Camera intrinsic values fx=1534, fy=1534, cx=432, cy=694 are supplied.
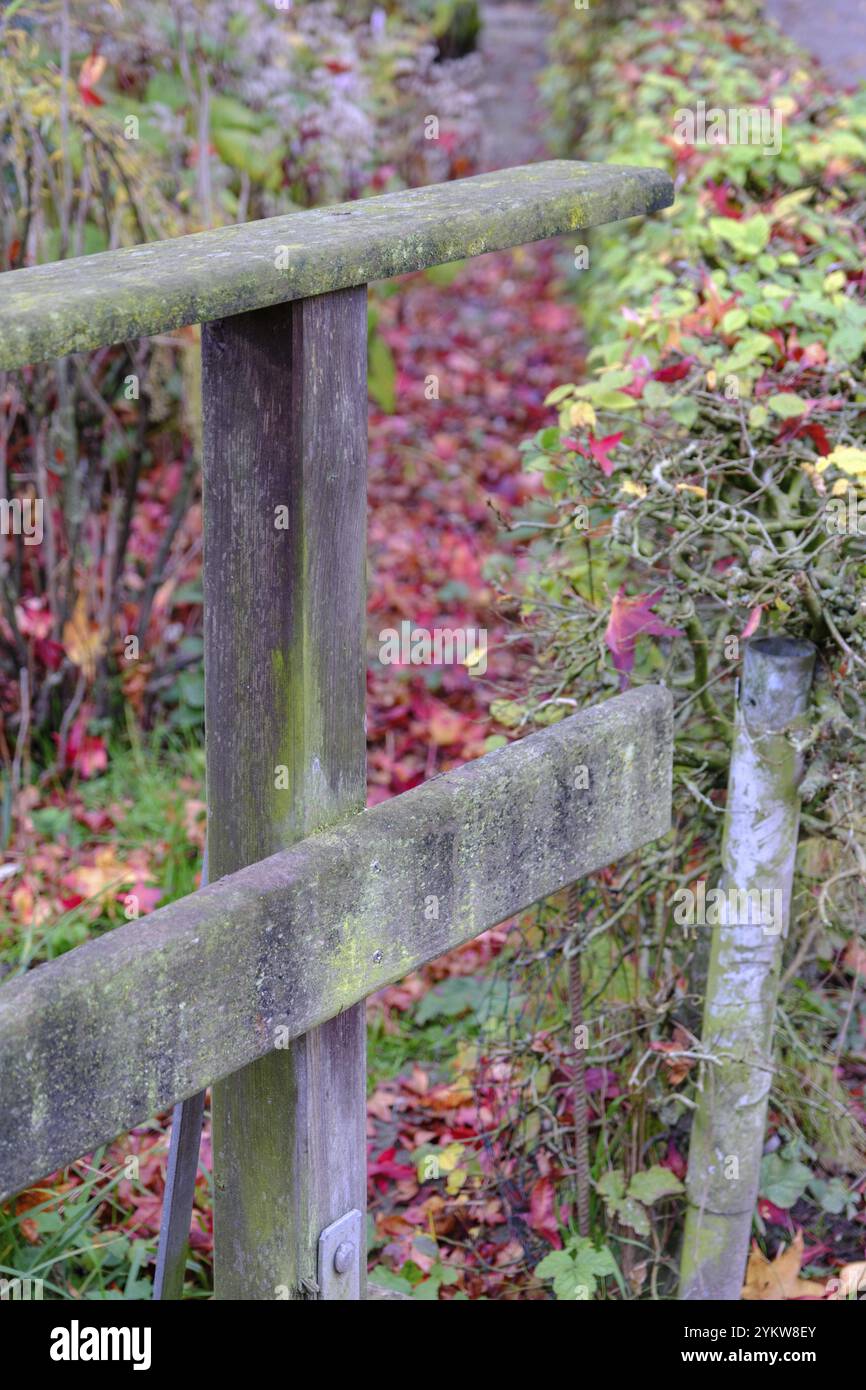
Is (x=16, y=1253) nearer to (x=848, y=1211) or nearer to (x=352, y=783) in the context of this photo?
(x=352, y=783)

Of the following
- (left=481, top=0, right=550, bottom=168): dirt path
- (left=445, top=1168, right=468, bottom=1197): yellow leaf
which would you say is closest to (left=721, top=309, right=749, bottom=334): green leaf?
(left=445, top=1168, right=468, bottom=1197): yellow leaf

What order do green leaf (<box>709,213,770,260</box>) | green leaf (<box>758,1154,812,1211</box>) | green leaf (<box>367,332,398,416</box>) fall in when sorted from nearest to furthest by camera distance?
green leaf (<box>758,1154,812,1211</box>), green leaf (<box>709,213,770,260</box>), green leaf (<box>367,332,398,416</box>)

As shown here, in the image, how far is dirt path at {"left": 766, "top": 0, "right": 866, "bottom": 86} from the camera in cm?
889

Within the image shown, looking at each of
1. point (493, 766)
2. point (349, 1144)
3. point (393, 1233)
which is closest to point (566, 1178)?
point (393, 1233)

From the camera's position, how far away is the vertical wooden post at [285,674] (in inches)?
59.1

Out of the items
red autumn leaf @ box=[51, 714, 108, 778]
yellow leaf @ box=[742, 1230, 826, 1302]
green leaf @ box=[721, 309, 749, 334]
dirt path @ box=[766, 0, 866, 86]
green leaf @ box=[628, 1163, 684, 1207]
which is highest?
dirt path @ box=[766, 0, 866, 86]

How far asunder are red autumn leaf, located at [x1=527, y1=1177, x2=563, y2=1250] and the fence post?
25cm

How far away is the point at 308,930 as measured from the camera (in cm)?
154

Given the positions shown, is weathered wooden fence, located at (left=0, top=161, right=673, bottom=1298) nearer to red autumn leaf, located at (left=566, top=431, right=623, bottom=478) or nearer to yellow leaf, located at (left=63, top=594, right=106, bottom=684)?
red autumn leaf, located at (left=566, top=431, right=623, bottom=478)

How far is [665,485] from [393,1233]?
1.40 m

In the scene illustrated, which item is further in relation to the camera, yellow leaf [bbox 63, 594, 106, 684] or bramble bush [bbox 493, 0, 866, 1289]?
yellow leaf [bbox 63, 594, 106, 684]

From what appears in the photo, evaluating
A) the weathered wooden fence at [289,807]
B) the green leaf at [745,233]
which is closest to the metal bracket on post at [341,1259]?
the weathered wooden fence at [289,807]

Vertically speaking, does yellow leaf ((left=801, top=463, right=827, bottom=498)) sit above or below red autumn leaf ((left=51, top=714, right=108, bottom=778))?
above

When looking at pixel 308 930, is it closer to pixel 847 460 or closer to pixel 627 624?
pixel 627 624
